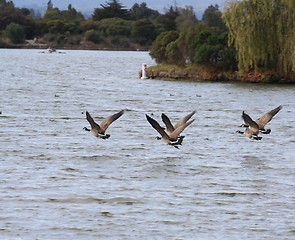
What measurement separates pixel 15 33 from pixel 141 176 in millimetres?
110164

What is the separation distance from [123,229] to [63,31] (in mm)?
116532

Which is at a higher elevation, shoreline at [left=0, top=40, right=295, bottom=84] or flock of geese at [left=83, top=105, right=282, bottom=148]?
flock of geese at [left=83, top=105, right=282, bottom=148]

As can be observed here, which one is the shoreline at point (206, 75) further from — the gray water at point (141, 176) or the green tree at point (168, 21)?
the green tree at point (168, 21)

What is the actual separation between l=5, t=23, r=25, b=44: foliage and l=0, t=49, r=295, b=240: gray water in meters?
89.7

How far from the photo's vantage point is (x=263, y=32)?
47.5m

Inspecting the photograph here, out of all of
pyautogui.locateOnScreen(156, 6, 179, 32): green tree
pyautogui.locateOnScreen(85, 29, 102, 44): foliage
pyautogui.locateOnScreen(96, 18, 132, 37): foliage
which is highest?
pyautogui.locateOnScreen(156, 6, 179, 32): green tree

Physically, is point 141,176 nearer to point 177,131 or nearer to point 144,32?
point 177,131

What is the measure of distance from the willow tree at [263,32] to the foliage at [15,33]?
79837mm

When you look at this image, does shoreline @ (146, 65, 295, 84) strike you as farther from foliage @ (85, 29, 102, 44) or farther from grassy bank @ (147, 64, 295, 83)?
foliage @ (85, 29, 102, 44)

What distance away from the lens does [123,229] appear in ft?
49.8

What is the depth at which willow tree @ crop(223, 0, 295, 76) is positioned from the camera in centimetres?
4722

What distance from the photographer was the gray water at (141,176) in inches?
608

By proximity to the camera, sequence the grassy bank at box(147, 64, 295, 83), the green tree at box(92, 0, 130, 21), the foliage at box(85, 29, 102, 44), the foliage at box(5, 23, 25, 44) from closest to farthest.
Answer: the grassy bank at box(147, 64, 295, 83) → the foliage at box(5, 23, 25, 44) → the foliage at box(85, 29, 102, 44) → the green tree at box(92, 0, 130, 21)

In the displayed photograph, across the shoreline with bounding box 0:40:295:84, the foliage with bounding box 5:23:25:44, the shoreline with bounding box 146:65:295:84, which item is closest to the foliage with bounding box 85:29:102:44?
the foliage with bounding box 5:23:25:44
